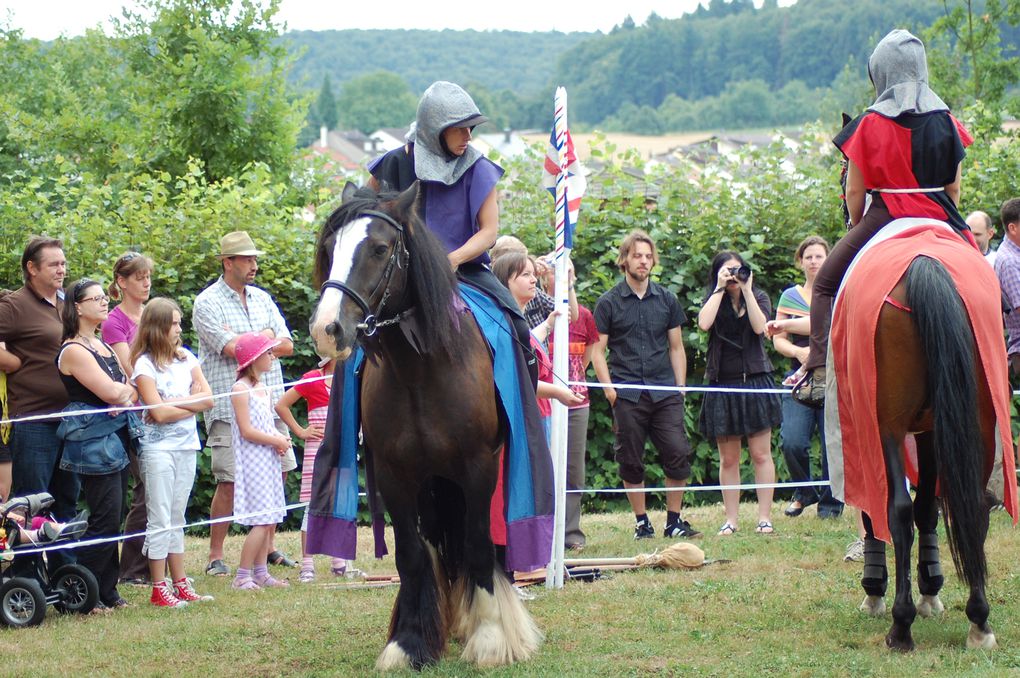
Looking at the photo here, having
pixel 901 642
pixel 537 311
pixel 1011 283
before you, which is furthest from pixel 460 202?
pixel 1011 283

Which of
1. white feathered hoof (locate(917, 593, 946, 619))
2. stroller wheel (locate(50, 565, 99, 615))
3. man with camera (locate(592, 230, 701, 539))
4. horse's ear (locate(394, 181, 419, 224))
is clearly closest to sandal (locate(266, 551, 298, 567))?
stroller wheel (locate(50, 565, 99, 615))

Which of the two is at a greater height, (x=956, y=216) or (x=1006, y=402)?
(x=956, y=216)

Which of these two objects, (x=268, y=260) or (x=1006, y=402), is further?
(x=268, y=260)

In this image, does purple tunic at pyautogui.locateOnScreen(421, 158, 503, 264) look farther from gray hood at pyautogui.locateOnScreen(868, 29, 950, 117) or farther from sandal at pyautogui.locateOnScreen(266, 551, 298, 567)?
sandal at pyautogui.locateOnScreen(266, 551, 298, 567)

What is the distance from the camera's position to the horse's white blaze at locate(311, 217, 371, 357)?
480 cm

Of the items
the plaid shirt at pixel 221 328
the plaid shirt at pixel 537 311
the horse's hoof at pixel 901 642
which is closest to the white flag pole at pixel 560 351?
the plaid shirt at pixel 537 311

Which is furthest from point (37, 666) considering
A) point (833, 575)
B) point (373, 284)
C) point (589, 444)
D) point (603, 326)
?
point (589, 444)

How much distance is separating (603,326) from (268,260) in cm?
329

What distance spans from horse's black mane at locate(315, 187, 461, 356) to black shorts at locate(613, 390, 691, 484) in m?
4.57

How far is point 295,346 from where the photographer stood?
1120 cm

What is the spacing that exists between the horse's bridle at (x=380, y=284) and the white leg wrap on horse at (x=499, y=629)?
4.88 feet

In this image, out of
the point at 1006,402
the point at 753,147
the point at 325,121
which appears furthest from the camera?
the point at 325,121

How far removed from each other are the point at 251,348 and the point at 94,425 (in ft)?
3.92

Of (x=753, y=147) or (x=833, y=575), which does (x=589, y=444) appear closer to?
(x=753, y=147)
